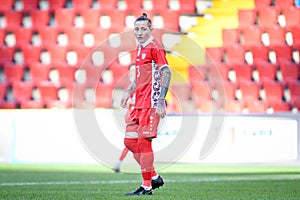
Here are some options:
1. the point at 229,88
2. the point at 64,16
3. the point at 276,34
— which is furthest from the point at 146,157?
the point at 64,16

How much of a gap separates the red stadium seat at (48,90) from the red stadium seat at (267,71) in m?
5.33

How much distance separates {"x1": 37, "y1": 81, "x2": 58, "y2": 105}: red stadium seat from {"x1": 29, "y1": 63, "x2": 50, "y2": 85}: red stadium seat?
0.76 feet

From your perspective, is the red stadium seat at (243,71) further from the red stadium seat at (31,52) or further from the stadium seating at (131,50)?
the red stadium seat at (31,52)

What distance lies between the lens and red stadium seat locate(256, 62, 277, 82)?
19.0m

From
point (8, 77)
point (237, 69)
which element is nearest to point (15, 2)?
point (8, 77)

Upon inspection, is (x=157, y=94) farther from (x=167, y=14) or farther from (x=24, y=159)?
(x=167, y=14)

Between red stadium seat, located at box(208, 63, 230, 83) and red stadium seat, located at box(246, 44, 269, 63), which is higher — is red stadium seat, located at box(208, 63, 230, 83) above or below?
below

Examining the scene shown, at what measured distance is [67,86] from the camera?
64.0 ft

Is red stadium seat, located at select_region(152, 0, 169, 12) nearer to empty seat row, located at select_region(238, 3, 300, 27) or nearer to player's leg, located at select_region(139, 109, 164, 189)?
empty seat row, located at select_region(238, 3, 300, 27)

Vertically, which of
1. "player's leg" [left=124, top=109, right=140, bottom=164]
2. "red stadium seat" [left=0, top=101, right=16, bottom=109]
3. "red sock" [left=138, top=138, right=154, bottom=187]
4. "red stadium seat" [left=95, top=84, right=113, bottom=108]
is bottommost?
"red sock" [left=138, top=138, right=154, bottom=187]

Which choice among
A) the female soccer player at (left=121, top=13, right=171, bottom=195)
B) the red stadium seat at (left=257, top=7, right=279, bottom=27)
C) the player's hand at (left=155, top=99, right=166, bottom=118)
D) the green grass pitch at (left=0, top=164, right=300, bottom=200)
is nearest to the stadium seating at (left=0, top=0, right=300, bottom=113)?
the red stadium seat at (left=257, top=7, right=279, bottom=27)

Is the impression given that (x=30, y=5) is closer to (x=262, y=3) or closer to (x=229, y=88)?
(x=229, y=88)

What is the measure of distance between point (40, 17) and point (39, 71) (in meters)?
1.79

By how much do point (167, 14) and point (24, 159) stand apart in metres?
7.69
